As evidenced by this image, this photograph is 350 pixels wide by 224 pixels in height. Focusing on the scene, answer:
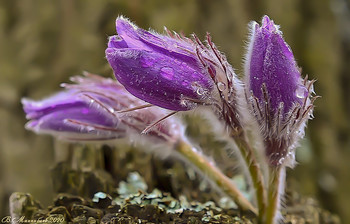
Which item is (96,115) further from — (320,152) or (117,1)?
(320,152)

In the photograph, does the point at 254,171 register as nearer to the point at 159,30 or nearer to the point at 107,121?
the point at 107,121

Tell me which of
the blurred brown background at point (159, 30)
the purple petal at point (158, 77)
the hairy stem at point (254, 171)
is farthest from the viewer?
the blurred brown background at point (159, 30)

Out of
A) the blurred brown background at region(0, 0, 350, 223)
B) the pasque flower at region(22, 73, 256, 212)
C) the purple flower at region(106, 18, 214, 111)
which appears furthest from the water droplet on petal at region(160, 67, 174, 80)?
the blurred brown background at region(0, 0, 350, 223)

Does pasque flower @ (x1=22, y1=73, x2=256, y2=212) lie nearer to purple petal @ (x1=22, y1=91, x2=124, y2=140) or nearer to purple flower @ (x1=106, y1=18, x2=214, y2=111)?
purple petal @ (x1=22, y1=91, x2=124, y2=140)

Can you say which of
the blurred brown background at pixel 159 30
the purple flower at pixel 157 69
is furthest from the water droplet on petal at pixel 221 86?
the blurred brown background at pixel 159 30

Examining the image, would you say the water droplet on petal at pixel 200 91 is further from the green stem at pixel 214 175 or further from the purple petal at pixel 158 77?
the green stem at pixel 214 175

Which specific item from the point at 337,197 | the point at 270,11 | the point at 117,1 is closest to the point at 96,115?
the point at 117,1
